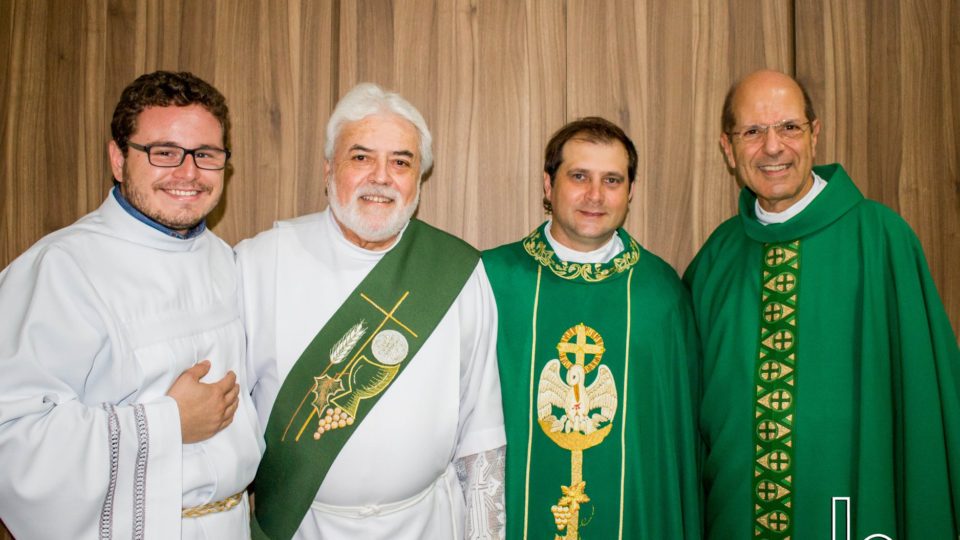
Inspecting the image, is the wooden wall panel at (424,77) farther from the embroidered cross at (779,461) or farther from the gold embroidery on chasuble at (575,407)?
the embroidered cross at (779,461)

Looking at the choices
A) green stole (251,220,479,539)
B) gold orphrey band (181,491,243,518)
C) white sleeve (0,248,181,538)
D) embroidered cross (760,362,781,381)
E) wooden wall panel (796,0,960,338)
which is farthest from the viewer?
wooden wall panel (796,0,960,338)

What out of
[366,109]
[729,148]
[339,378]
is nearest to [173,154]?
[366,109]

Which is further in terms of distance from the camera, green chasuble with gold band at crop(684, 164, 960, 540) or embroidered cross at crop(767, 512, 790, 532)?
embroidered cross at crop(767, 512, 790, 532)

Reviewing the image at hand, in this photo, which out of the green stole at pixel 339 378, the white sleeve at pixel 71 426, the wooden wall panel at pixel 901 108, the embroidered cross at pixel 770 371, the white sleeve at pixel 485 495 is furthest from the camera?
the wooden wall panel at pixel 901 108

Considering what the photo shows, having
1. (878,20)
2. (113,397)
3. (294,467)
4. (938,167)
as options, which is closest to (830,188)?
(938,167)

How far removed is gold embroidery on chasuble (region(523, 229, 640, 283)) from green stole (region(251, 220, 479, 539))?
410 millimetres

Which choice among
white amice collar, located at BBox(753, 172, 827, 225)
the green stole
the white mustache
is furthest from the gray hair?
white amice collar, located at BBox(753, 172, 827, 225)

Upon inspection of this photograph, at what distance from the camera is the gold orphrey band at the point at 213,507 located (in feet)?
5.63

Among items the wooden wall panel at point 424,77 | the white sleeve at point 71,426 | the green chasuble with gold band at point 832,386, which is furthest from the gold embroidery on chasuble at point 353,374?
the green chasuble with gold band at point 832,386

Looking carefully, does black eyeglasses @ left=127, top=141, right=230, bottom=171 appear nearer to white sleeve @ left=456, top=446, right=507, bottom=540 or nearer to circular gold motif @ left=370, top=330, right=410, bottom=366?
circular gold motif @ left=370, top=330, right=410, bottom=366

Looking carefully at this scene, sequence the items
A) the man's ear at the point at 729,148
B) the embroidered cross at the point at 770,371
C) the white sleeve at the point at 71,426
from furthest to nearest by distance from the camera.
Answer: the man's ear at the point at 729,148, the embroidered cross at the point at 770,371, the white sleeve at the point at 71,426

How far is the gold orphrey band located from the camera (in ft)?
5.63

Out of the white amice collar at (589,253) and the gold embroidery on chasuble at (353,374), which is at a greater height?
the white amice collar at (589,253)

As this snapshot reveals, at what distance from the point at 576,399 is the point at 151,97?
1760 millimetres
